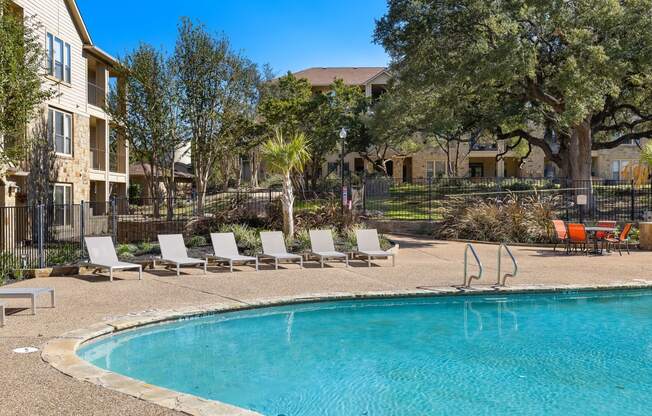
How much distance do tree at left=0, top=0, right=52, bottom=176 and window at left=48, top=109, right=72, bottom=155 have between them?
17.8 ft

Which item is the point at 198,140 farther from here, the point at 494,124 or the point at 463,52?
the point at 494,124

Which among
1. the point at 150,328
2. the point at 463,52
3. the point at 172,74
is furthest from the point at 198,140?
the point at 150,328

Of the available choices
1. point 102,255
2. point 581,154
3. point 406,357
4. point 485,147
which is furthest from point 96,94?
point 485,147

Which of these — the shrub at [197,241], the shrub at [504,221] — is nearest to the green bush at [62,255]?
the shrub at [197,241]

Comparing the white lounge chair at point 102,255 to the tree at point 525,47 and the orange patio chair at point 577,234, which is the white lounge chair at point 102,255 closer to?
the orange patio chair at point 577,234

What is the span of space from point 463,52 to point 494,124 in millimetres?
10168

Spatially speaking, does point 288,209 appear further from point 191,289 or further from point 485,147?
point 485,147

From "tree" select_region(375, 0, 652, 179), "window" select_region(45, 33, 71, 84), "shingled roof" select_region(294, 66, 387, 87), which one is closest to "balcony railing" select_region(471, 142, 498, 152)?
"shingled roof" select_region(294, 66, 387, 87)

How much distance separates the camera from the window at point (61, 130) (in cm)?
2333

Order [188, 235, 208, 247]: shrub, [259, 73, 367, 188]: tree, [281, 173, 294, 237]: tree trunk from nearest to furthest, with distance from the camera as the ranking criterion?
[281, 173, 294, 237]: tree trunk, [188, 235, 208, 247]: shrub, [259, 73, 367, 188]: tree

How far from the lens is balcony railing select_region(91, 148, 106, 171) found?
98.0 feet

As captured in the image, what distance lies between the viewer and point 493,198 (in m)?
24.5

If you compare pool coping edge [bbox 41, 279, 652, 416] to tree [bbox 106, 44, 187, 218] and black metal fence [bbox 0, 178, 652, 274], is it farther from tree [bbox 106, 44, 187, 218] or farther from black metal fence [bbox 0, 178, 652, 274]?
tree [bbox 106, 44, 187, 218]

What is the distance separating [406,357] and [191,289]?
17.1ft
